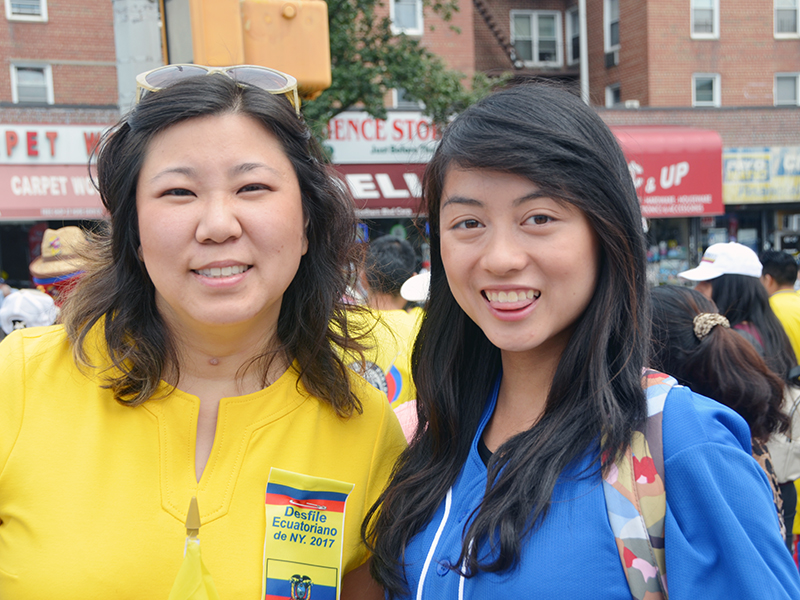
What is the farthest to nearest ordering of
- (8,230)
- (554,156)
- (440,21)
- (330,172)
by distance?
(440,21) < (8,230) < (330,172) < (554,156)

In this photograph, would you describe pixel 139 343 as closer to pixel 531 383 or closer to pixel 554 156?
pixel 531 383

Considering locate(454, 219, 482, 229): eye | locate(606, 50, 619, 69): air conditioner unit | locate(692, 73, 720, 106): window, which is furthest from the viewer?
locate(606, 50, 619, 69): air conditioner unit

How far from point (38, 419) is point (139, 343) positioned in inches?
12.0

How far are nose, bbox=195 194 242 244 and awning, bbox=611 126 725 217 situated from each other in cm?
1532

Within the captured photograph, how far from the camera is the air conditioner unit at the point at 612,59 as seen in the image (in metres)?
20.8

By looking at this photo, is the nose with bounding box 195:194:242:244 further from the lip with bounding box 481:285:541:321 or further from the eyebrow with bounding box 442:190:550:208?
the lip with bounding box 481:285:541:321

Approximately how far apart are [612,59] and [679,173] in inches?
256

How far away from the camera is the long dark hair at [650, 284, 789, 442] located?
2.74m

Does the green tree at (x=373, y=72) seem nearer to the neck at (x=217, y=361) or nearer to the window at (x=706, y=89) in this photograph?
the neck at (x=217, y=361)

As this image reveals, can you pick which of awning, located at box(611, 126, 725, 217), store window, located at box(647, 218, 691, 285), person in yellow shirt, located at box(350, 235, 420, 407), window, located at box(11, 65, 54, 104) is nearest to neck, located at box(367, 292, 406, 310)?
person in yellow shirt, located at box(350, 235, 420, 407)

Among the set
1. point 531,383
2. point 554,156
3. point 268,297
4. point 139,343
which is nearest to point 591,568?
point 531,383

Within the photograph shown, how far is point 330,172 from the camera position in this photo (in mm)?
2164

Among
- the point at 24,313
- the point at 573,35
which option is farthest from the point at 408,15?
the point at 24,313

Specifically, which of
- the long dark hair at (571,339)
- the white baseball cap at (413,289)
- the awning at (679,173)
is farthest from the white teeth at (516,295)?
the awning at (679,173)
